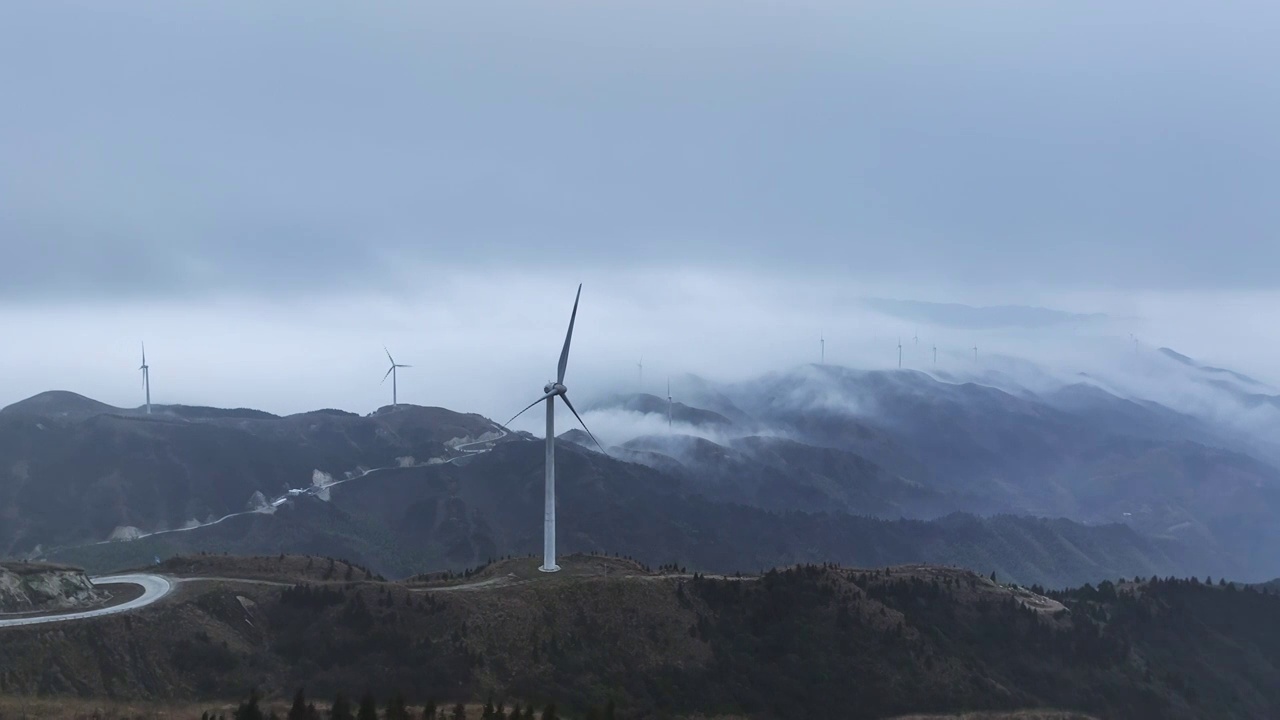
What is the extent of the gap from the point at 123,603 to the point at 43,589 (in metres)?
8.24

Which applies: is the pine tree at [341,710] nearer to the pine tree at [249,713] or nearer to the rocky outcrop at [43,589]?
the pine tree at [249,713]

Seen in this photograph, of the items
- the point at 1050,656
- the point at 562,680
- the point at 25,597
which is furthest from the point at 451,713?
the point at 1050,656

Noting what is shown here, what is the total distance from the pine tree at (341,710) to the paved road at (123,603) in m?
31.6

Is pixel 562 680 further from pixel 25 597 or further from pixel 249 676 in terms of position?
pixel 25 597

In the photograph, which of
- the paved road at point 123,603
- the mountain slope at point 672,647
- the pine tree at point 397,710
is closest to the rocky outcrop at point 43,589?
the paved road at point 123,603

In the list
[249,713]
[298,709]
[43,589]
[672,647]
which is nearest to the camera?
[249,713]

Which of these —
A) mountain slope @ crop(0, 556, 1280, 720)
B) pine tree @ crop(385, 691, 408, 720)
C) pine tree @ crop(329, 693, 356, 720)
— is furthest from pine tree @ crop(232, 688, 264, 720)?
mountain slope @ crop(0, 556, 1280, 720)

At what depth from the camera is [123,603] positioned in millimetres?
137125

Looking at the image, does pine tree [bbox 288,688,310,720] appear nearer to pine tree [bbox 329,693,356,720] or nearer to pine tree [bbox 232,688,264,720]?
pine tree [bbox 329,693,356,720]

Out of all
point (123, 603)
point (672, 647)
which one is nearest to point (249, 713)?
point (123, 603)

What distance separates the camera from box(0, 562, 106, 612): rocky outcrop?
132m

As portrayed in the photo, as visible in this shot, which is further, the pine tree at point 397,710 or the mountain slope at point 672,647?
the mountain slope at point 672,647

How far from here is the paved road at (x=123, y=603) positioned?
12575 centimetres

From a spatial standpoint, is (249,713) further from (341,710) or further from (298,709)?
(341,710)
